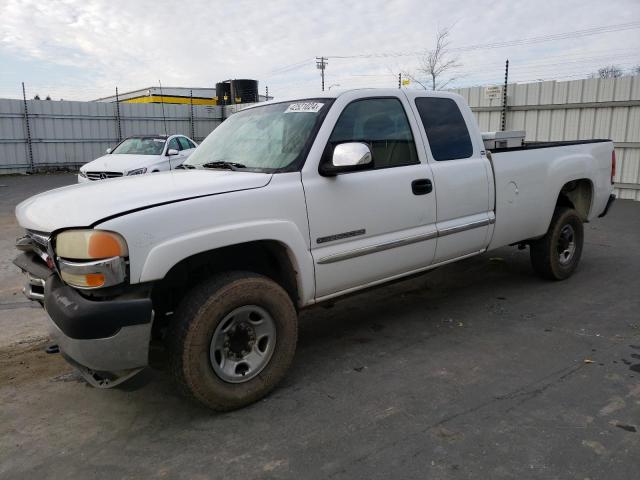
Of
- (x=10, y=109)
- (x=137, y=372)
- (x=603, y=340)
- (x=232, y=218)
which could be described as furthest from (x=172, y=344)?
(x=10, y=109)

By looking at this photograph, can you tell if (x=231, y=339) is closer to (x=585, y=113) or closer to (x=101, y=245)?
(x=101, y=245)

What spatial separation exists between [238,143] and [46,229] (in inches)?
63.2

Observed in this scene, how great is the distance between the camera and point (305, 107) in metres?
3.82

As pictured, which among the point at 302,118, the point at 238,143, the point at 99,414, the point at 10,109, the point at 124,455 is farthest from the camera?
the point at 10,109

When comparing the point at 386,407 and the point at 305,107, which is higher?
the point at 305,107

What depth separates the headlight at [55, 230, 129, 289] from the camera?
8.53 feet

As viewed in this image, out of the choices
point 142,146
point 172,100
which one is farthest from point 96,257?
point 172,100

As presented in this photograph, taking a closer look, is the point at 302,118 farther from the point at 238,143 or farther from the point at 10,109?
the point at 10,109

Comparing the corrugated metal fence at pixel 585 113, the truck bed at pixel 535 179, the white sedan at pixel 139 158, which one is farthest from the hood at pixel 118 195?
the corrugated metal fence at pixel 585 113

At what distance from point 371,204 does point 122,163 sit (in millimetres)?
10177

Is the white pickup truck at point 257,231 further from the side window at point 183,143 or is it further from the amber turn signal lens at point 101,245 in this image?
the side window at point 183,143

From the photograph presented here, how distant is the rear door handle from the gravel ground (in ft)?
3.92

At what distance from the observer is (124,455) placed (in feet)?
9.07

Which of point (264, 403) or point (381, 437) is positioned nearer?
point (381, 437)
